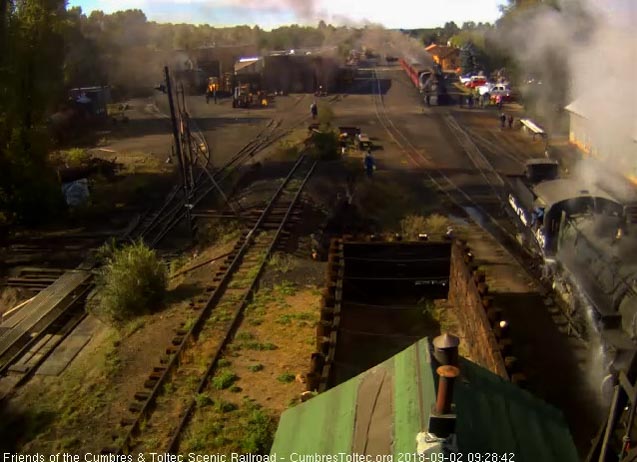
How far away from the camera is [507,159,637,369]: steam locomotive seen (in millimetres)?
8125

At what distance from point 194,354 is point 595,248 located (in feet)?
20.6

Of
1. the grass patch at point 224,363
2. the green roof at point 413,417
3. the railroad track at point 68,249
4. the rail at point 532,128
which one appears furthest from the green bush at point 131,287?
the rail at point 532,128

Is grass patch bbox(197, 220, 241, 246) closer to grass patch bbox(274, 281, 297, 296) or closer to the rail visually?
grass patch bbox(274, 281, 297, 296)

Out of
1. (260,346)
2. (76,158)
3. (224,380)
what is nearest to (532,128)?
(76,158)

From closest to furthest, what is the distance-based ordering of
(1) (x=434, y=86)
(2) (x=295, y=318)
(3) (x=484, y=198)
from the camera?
1. (2) (x=295, y=318)
2. (3) (x=484, y=198)
3. (1) (x=434, y=86)

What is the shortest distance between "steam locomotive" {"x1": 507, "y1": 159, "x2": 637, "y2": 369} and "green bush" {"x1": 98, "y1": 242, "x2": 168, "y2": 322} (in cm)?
719

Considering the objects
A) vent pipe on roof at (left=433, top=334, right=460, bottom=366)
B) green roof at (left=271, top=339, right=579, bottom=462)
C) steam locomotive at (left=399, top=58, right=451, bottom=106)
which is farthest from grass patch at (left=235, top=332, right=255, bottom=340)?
steam locomotive at (left=399, top=58, right=451, bottom=106)

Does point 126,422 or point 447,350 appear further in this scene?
point 126,422

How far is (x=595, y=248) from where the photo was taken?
9.26 metres

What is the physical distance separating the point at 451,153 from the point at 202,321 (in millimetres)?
17981

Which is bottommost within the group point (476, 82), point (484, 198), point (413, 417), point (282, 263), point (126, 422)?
point (126, 422)

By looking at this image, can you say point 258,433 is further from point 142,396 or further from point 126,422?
point 142,396

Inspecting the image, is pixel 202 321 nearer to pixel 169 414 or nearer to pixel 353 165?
pixel 169 414

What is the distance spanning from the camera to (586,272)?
925 centimetres
